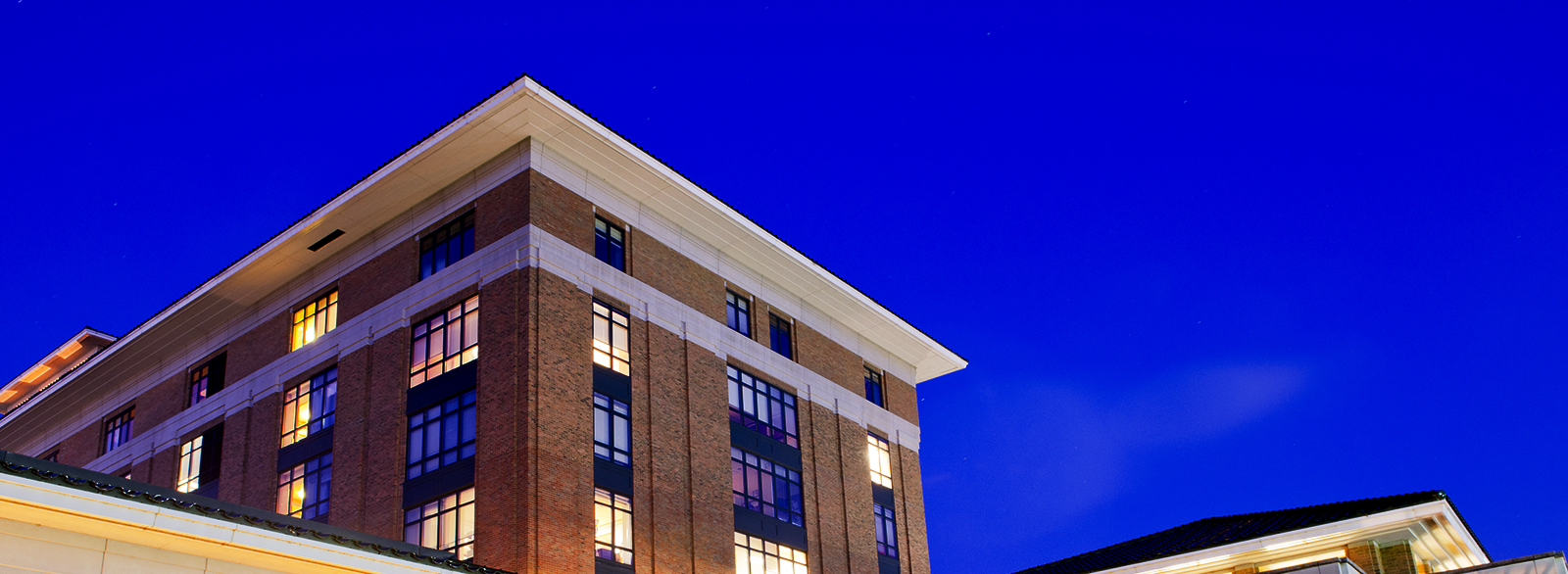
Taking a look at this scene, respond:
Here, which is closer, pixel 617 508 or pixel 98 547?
pixel 98 547

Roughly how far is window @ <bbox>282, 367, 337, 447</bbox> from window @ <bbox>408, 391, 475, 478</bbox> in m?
4.67

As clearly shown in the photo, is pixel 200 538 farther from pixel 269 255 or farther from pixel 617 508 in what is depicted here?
pixel 269 255

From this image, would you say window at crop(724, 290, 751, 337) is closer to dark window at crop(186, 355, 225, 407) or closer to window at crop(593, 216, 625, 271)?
window at crop(593, 216, 625, 271)

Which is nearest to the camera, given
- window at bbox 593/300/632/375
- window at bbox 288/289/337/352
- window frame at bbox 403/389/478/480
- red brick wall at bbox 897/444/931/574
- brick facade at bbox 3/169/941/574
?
brick facade at bbox 3/169/941/574

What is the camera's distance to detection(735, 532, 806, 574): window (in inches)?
1614

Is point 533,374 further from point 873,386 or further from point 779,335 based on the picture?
point 873,386

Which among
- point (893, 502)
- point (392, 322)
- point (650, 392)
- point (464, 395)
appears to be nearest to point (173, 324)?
point (392, 322)

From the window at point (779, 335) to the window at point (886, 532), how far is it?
7.12 m

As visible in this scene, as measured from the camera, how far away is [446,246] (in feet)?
132

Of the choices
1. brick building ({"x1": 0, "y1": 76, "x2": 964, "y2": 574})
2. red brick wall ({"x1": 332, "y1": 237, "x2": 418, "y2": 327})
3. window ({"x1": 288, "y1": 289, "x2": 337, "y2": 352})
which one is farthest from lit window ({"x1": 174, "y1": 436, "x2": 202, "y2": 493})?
red brick wall ({"x1": 332, "y1": 237, "x2": 418, "y2": 327})

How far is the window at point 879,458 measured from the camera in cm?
5009

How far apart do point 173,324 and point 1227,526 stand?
3791 cm

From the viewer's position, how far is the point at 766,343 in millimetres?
45844

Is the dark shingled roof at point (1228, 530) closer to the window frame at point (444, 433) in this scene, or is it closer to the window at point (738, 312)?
the window at point (738, 312)
